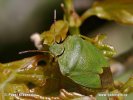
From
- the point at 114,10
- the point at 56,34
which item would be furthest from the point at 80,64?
the point at 114,10

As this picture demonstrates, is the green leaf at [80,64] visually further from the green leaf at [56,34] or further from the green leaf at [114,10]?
the green leaf at [114,10]

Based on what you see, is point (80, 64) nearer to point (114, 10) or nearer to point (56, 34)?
point (56, 34)

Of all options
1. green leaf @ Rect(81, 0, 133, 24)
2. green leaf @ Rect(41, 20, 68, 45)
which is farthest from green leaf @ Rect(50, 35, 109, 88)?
green leaf @ Rect(81, 0, 133, 24)

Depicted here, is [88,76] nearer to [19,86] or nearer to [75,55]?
[75,55]

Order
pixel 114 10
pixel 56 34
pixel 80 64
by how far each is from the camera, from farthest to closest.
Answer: pixel 114 10
pixel 56 34
pixel 80 64

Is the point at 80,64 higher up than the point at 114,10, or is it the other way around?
the point at 114,10

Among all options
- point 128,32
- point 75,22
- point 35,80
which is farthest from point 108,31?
point 35,80

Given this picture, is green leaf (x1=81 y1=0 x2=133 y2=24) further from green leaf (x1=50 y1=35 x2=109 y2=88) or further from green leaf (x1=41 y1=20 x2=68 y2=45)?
green leaf (x1=50 y1=35 x2=109 y2=88)
